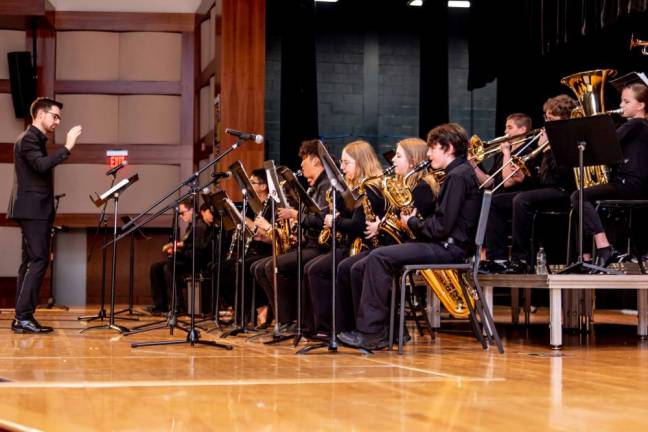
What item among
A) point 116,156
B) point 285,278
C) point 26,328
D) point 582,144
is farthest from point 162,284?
point 582,144

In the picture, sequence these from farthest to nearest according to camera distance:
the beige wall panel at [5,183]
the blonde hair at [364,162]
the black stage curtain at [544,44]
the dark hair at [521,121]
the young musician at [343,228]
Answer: the beige wall panel at [5,183] < the black stage curtain at [544,44] < the dark hair at [521,121] < the blonde hair at [364,162] < the young musician at [343,228]

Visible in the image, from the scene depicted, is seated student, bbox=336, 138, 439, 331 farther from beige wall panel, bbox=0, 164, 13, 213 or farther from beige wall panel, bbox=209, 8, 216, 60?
beige wall panel, bbox=0, 164, 13, 213

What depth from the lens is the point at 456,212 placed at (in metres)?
4.80

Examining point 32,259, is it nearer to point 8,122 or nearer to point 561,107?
point 561,107

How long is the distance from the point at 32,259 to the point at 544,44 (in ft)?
15.1

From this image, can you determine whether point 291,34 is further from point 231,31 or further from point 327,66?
point 327,66

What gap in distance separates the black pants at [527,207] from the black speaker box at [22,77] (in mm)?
6532

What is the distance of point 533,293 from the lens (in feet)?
31.4

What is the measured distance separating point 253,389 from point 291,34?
7.25 metres

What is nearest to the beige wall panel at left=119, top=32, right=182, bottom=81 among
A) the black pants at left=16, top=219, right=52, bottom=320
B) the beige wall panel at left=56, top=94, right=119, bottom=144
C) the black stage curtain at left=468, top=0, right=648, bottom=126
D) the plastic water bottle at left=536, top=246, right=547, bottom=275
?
the beige wall panel at left=56, top=94, right=119, bottom=144

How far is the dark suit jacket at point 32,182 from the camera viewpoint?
632cm

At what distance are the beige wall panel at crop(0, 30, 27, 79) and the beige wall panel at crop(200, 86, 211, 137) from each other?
6.79ft

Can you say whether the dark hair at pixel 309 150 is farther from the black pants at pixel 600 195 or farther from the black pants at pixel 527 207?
the black pants at pixel 600 195

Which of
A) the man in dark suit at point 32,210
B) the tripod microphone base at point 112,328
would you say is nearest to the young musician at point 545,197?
the tripod microphone base at point 112,328
